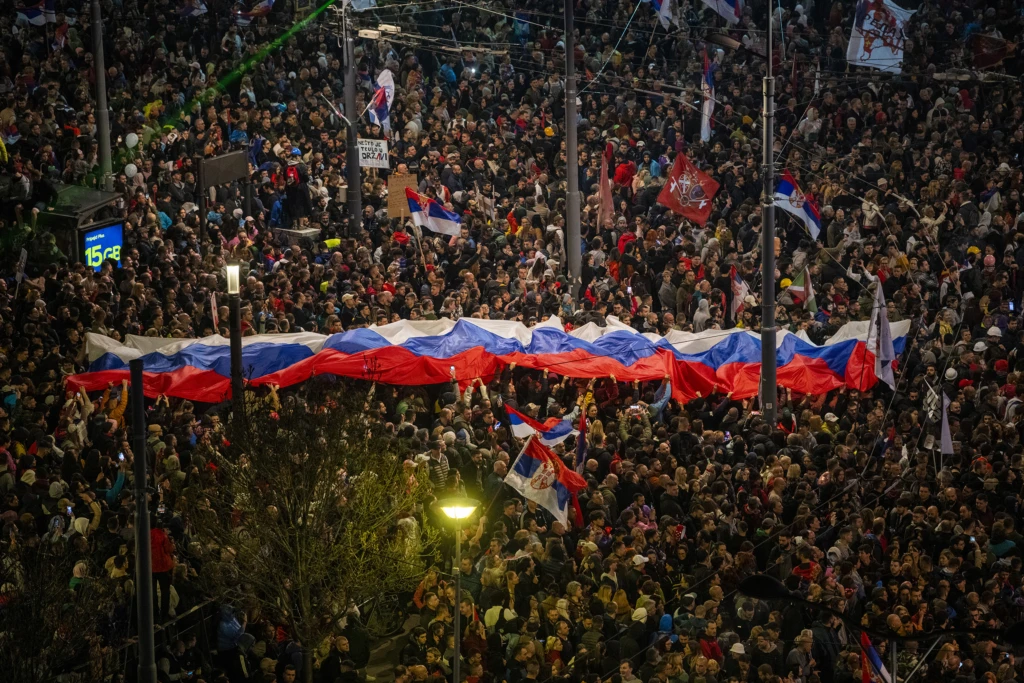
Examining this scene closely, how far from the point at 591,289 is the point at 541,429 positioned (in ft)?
27.4

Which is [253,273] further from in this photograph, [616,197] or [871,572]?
[871,572]

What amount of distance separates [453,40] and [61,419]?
18.9m

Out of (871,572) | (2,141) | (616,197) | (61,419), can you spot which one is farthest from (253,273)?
(871,572)

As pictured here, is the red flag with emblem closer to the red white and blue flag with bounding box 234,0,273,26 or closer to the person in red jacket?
the red white and blue flag with bounding box 234,0,273,26

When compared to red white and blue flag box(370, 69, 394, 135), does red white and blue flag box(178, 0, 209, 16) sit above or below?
above

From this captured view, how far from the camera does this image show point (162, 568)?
18.3 meters

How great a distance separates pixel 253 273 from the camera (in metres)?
27.8

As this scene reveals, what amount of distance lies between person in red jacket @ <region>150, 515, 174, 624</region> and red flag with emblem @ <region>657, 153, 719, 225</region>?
13140 millimetres

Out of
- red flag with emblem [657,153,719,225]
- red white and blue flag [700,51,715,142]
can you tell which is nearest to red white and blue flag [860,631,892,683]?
red flag with emblem [657,153,719,225]

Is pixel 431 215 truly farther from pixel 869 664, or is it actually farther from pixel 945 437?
pixel 869 664

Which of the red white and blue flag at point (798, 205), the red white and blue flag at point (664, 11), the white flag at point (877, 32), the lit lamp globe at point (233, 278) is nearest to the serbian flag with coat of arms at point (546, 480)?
the lit lamp globe at point (233, 278)

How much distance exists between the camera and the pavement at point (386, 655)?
1895 cm

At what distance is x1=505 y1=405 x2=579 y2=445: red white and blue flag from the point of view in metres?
20.8

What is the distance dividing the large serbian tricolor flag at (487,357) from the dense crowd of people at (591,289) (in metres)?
0.30
